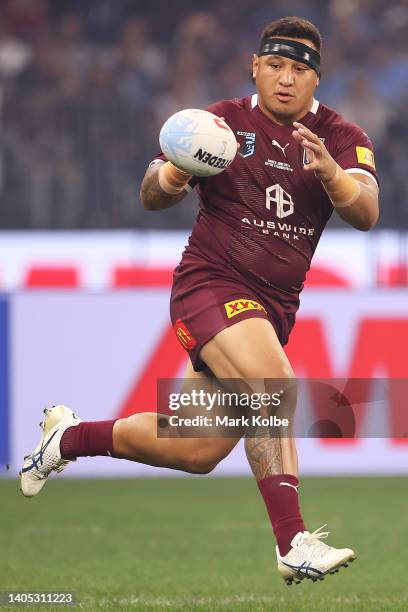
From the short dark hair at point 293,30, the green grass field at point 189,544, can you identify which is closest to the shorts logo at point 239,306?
the short dark hair at point 293,30

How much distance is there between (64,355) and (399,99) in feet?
17.4

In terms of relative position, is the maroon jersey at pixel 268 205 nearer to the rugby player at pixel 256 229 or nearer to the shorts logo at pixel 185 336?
the rugby player at pixel 256 229

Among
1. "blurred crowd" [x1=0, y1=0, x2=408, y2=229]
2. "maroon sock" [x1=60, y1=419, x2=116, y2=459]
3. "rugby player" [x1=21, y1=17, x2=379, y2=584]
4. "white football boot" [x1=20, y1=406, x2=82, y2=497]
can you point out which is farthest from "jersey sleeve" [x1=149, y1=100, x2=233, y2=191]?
"blurred crowd" [x1=0, y1=0, x2=408, y2=229]

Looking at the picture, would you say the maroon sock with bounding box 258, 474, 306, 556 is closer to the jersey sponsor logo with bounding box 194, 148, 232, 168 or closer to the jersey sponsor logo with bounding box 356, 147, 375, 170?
the jersey sponsor logo with bounding box 194, 148, 232, 168

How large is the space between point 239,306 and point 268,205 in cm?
46

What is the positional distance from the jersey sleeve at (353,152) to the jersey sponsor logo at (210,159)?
0.58 meters

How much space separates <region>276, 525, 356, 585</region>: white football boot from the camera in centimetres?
466

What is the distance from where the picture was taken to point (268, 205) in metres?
5.30

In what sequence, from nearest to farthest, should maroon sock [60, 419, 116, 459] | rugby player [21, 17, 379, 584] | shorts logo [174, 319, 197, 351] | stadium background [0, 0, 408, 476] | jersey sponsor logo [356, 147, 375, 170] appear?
rugby player [21, 17, 379, 584], shorts logo [174, 319, 197, 351], jersey sponsor logo [356, 147, 375, 170], maroon sock [60, 419, 116, 459], stadium background [0, 0, 408, 476]

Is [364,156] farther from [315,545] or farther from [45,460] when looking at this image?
[45,460]

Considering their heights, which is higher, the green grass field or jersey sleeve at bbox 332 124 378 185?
jersey sleeve at bbox 332 124 378 185

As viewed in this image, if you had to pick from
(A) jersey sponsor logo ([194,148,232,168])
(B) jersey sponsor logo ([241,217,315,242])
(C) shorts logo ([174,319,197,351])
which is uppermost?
(A) jersey sponsor logo ([194,148,232,168])

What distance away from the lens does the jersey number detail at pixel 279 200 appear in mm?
5293

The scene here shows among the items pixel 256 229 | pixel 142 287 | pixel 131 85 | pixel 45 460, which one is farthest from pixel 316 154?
pixel 131 85
